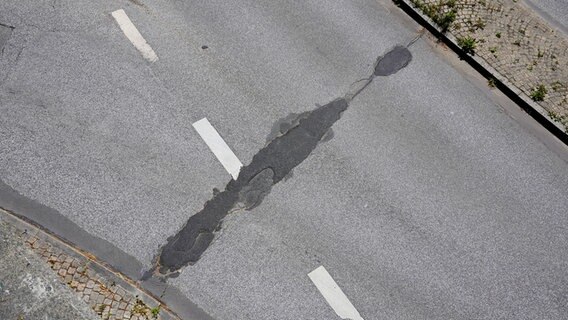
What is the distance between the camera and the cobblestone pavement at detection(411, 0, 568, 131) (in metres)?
8.52

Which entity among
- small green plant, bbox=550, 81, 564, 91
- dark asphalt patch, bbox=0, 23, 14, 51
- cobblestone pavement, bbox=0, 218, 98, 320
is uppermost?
small green plant, bbox=550, 81, 564, 91

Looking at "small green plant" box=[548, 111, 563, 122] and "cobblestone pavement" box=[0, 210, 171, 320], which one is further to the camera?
"small green plant" box=[548, 111, 563, 122]

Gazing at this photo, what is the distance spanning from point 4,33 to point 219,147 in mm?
4101

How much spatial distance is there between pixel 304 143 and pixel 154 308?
324 centimetres

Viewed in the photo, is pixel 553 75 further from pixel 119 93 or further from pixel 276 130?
pixel 119 93

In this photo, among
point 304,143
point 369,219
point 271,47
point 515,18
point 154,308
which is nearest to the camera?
point 154,308

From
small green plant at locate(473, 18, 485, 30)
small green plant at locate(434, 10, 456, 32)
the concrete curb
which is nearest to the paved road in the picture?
the concrete curb

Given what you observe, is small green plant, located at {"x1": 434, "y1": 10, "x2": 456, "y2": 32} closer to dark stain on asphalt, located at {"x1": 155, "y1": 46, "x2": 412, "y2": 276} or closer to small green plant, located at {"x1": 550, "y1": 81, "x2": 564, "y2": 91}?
dark stain on asphalt, located at {"x1": 155, "y1": 46, "x2": 412, "y2": 276}

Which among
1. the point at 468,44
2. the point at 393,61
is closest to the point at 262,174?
the point at 393,61

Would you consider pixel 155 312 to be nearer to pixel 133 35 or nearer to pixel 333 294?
pixel 333 294

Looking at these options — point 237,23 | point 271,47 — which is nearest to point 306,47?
point 271,47

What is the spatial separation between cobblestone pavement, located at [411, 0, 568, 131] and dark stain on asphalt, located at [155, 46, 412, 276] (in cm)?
153

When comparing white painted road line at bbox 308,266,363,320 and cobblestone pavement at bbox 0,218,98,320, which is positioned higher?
white painted road line at bbox 308,266,363,320

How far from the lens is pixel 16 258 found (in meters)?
6.57
